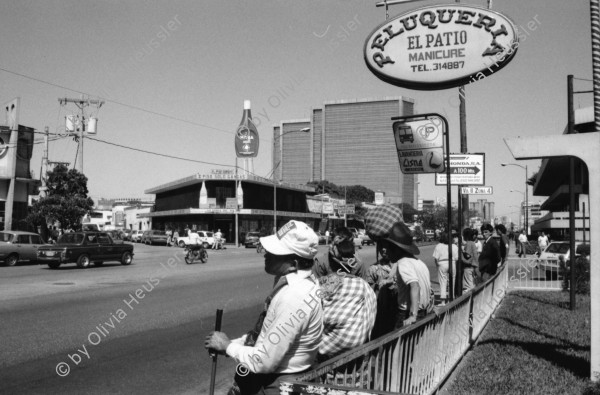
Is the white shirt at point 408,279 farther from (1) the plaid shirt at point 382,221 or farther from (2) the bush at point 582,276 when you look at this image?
(2) the bush at point 582,276

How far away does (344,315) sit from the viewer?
3.23m

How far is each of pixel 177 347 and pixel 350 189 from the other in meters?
110

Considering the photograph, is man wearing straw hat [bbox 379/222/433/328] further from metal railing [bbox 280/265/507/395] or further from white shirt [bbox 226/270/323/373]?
white shirt [bbox 226/270/323/373]

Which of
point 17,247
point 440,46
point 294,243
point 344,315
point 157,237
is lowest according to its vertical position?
point 157,237

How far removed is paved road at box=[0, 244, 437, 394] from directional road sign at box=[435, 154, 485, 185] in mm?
4794

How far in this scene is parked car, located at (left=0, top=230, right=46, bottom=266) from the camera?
2220cm

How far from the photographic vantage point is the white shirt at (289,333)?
2568 mm

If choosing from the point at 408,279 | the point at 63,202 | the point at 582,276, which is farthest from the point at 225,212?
the point at 408,279

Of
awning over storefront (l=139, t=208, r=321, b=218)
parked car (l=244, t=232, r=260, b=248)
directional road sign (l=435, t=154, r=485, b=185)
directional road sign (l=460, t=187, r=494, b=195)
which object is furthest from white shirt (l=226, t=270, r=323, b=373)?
awning over storefront (l=139, t=208, r=321, b=218)

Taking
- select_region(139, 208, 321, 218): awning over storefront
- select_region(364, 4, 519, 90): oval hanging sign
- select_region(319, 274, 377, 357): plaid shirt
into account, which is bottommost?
select_region(319, 274, 377, 357): plaid shirt

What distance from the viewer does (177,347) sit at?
7285 millimetres

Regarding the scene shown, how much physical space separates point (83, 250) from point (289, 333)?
20.9m

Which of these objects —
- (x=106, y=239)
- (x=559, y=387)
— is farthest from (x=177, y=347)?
(x=106, y=239)

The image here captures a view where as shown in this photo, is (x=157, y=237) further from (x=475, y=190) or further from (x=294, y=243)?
(x=294, y=243)
